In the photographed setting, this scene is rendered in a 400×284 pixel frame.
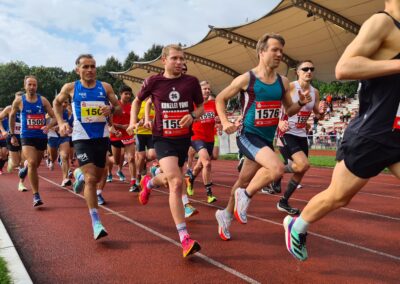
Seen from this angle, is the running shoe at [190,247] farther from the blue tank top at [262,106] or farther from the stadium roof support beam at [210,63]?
the stadium roof support beam at [210,63]

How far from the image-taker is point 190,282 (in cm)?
321

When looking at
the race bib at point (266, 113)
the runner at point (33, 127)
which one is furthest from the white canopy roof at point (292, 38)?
the race bib at point (266, 113)

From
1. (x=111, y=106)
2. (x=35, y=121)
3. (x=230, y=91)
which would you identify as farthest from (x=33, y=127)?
(x=230, y=91)

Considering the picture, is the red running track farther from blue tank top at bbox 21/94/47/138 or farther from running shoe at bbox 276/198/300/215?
blue tank top at bbox 21/94/47/138

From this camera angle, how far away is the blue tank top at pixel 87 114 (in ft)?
15.6

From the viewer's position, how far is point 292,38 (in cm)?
2833

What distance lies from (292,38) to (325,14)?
573 centimetres

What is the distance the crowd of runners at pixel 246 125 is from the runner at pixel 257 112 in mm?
12

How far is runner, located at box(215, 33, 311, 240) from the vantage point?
14.0 feet

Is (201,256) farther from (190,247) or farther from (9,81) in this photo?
(9,81)

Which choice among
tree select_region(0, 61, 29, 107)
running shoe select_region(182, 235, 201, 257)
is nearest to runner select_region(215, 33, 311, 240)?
running shoe select_region(182, 235, 201, 257)

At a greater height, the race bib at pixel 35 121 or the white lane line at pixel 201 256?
the race bib at pixel 35 121

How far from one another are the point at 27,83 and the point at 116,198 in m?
2.68

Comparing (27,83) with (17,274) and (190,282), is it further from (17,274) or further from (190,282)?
(190,282)
